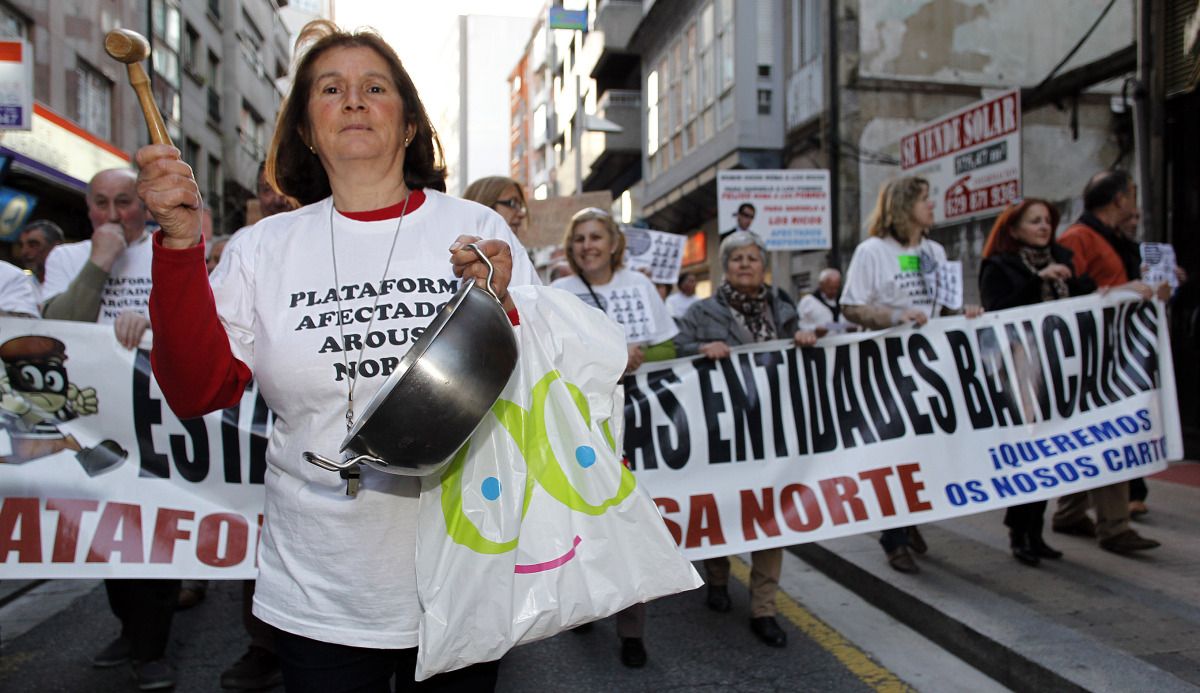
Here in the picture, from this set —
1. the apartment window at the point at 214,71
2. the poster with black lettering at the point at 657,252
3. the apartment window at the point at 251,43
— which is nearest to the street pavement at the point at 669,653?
the poster with black lettering at the point at 657,252

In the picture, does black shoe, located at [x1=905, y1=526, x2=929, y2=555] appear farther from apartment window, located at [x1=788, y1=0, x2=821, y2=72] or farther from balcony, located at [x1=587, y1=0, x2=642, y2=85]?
balcony, located at [x1=587, y1=0, x2=642, y2=85]

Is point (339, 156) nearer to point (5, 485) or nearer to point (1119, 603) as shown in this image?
point (5, 485)

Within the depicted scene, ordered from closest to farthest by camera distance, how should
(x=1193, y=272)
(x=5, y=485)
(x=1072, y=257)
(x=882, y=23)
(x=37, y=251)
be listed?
(x=5, y=485) → (x=1072, y=257) → (x=37, y=251) → (x=1193, y=272) → (x=882, y=23)

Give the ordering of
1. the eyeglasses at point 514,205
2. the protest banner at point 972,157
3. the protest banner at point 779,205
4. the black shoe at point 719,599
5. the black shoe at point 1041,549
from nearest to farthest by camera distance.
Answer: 1. the eyeglasses at point 514,205
2. the black shoe at point 719,599
3. the black shoe at point 1041,549
4. the protest banner at point 972,157
5. the protest banner at point 779,205

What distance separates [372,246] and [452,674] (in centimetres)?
80

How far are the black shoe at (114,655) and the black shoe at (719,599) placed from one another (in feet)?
8.60

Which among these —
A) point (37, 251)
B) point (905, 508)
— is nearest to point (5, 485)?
point (905, 508)

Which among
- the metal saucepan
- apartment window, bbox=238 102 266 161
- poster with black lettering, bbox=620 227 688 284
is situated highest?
apartment window, bbox=238 102 266 161

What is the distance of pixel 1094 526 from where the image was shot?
5.22 m

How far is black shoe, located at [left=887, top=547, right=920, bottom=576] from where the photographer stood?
4.51 m

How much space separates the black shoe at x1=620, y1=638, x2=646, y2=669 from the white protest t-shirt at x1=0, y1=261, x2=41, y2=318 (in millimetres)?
2810

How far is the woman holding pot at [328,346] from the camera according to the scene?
5.09ft

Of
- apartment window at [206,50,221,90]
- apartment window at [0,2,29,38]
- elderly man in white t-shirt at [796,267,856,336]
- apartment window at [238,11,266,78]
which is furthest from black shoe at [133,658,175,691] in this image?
apartment window at [238,11,266,78]

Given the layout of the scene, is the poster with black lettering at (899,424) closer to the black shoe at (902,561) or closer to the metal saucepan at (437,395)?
the black shoe at (902,561)
